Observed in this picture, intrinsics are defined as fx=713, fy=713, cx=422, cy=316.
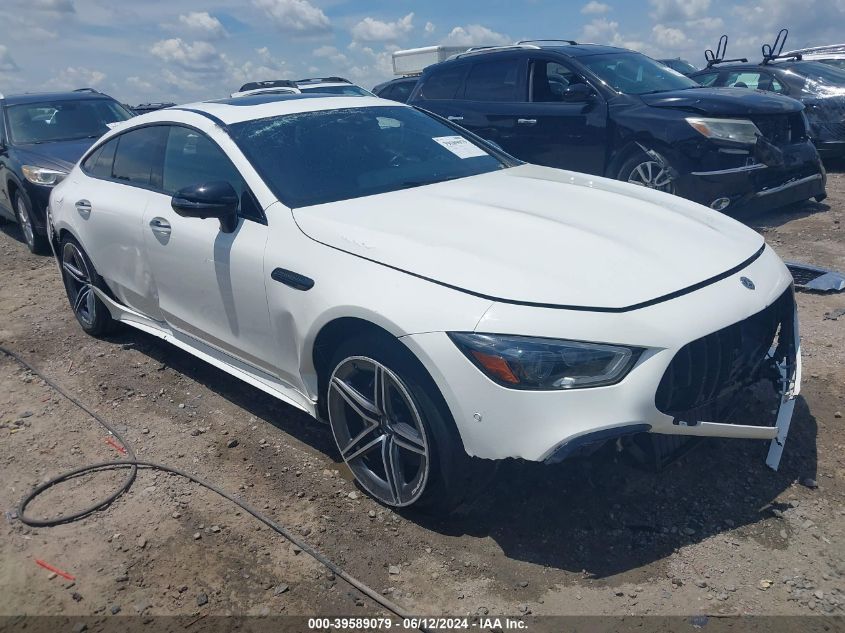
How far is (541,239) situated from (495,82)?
19.0 ft

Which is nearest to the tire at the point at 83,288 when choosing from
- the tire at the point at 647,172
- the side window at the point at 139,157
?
the side window at the point at 139,157

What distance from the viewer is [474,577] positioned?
8.64 feet

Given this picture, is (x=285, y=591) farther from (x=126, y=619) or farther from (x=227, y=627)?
(x=126, y=619)

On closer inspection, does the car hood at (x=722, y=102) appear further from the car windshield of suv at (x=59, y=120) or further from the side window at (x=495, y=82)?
the car windshield of suv at (x=59, y=120)

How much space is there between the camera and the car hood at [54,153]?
26.0 ft

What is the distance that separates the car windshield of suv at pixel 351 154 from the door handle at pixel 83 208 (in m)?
1.61

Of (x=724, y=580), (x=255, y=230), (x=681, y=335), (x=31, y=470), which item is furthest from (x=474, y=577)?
(x=31, y=470)

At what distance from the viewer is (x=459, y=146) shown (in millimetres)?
4184

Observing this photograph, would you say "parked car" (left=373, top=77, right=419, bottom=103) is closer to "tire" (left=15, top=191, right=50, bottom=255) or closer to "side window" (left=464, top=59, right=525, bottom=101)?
"side window" (left=464, top=59, right=525, bottom=101)

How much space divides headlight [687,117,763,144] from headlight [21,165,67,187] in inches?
260

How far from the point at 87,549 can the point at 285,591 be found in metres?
0.96

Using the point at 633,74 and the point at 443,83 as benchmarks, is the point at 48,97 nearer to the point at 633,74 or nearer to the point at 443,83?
the point at 443,83

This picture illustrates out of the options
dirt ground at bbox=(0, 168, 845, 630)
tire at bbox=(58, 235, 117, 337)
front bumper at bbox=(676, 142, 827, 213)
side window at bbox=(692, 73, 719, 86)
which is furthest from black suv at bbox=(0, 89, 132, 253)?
side window at bbox=(692, 73, 719, 86)

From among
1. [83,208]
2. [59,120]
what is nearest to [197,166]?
[83,208]
